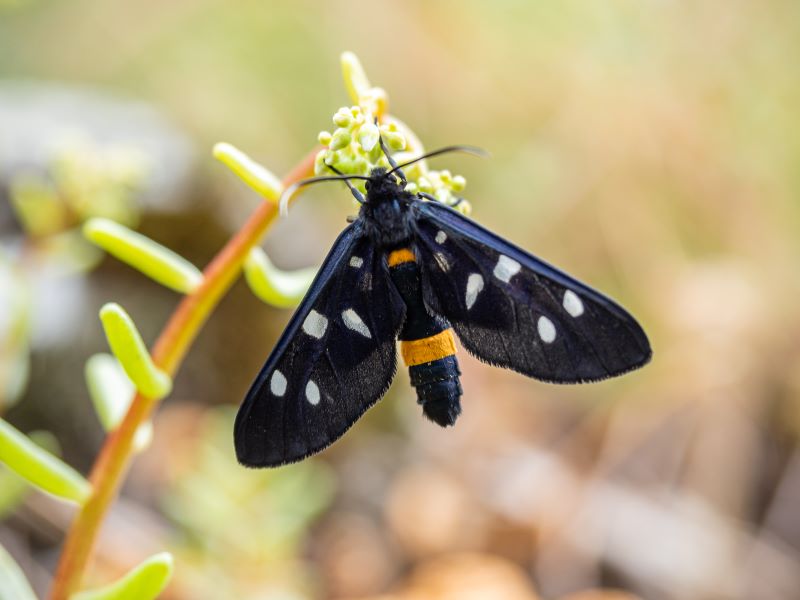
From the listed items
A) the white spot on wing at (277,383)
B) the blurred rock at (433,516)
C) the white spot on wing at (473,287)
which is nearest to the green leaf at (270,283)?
the white spot on wing at (277,383)

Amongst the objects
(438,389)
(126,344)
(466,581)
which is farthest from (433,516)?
(126,344)

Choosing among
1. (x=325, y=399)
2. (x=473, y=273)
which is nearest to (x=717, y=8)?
(x=473, y=273)

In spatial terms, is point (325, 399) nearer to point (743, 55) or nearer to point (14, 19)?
point (743, 55)

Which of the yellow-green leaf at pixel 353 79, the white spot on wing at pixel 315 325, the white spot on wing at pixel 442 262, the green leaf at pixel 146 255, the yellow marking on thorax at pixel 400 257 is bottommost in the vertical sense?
the green leaf at pixel 146 255

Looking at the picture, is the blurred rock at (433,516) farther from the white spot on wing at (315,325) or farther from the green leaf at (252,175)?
the green leaf at (252,175)

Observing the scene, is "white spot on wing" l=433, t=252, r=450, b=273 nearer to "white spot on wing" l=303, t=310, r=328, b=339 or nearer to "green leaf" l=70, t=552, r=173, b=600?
"white spot on wing" l=303, t=310, r=328, b=339

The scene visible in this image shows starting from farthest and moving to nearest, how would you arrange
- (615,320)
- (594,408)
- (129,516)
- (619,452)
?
(594,408) → (619,452) → (129,516) → (615,320)
